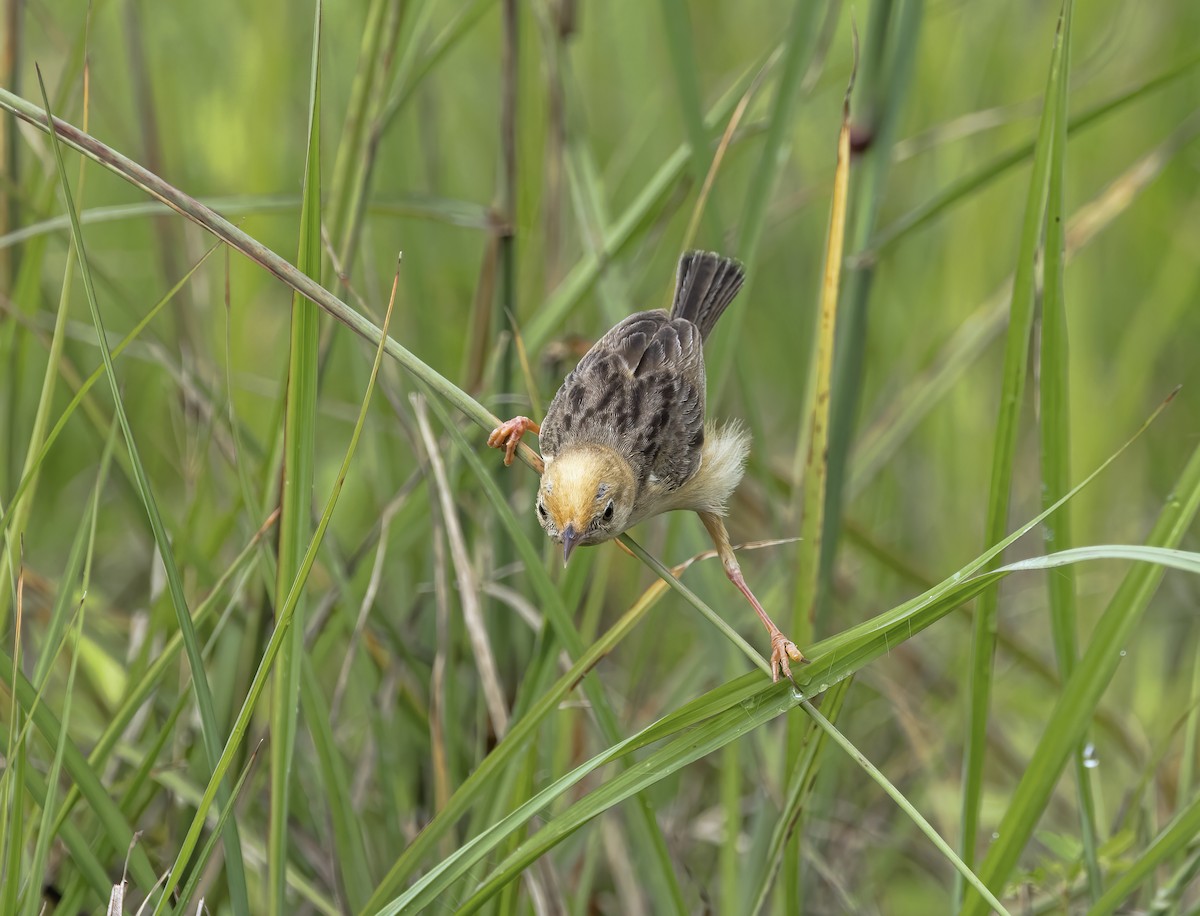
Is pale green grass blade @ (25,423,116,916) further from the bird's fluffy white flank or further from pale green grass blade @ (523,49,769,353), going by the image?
the bird's fluffy white flank

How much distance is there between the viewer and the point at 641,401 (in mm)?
3137

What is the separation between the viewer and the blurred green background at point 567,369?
300cm

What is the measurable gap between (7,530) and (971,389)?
4.25 m

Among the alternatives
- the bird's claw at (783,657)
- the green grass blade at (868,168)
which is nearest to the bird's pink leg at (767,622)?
the bird's claw at (783,657)

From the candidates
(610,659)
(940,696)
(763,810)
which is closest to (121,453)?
(763,810)

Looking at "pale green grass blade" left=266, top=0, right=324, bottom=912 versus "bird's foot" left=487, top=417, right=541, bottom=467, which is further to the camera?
"bird's foot" left=487, top=417, right=541, bottom=467

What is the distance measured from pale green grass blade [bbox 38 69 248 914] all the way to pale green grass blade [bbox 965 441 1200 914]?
4.42ft

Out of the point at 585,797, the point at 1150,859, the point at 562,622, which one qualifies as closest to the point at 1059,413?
the point at 1150,859

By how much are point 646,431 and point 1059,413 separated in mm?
1026

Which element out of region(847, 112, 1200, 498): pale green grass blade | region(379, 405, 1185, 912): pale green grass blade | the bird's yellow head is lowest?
region(379, 405, 1185, 912): pale green grass blade

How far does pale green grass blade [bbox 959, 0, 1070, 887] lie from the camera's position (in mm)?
2309

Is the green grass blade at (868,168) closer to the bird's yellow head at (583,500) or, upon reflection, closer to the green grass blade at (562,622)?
the bird's yellow head at (583,500)

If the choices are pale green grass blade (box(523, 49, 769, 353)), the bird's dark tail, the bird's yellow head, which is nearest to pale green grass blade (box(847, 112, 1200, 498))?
the bird's dark tail

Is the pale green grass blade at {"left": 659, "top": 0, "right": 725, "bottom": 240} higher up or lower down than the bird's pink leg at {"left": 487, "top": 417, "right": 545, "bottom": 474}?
higher up
